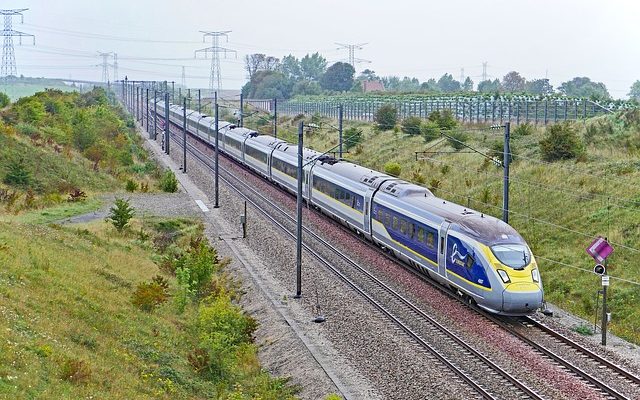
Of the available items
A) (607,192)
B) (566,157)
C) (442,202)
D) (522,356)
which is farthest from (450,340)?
(566,157)

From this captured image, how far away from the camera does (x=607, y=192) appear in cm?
3684

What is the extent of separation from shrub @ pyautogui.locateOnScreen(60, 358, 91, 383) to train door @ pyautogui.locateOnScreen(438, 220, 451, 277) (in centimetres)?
1381

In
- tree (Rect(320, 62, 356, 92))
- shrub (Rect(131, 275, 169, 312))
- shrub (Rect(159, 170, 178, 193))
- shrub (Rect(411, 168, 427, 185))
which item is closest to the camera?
shrub (Rect(131, 275, 169, 312))

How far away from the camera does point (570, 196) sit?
125ft

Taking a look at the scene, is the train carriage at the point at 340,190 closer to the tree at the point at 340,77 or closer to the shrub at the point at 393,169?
the shrub at the point at 393,169

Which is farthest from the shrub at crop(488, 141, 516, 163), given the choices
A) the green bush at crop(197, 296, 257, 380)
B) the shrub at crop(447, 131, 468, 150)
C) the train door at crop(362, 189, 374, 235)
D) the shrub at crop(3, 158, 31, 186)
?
the shrub at crop(3, 158, 31, 186)

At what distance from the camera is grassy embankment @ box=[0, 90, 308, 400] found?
1739 cm

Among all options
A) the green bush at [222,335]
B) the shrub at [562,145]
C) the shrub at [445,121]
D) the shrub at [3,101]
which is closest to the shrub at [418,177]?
the shrub at [562,145]

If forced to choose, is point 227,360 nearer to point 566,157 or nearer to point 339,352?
point 339,352

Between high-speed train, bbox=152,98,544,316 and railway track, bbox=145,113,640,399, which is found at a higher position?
high-speed train, bbox=152,98,544,316

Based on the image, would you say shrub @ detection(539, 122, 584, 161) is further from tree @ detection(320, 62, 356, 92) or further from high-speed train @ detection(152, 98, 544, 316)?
tree @ detection(320, 62, 356, 92)

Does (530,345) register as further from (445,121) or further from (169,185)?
(445,121)

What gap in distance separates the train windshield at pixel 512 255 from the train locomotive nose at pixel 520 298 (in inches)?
30.0

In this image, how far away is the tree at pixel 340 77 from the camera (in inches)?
7569
